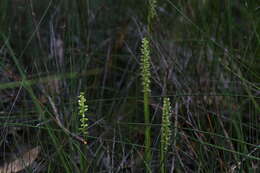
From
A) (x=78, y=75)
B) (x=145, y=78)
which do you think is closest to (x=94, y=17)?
(x=78, y=75)

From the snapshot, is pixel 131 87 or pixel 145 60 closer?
pixel 145 60

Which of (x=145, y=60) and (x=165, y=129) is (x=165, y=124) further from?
(x=145, y=60)

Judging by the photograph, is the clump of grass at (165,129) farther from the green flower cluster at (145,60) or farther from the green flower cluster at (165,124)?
the green flower cluster at (145,60)

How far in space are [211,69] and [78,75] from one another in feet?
2.11

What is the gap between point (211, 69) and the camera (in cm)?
206

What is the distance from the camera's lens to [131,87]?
2.12 metres

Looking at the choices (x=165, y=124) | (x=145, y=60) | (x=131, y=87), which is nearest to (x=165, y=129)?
(x=165, y=124)

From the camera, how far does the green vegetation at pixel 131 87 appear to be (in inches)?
59.0

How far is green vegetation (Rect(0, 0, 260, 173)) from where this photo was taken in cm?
150

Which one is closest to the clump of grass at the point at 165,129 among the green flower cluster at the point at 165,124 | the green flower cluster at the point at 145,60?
the green flower cluster at the point at 165,124

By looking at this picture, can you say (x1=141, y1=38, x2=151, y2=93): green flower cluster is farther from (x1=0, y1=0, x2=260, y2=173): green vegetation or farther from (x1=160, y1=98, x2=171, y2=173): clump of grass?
(x1=160, y1=98, x2=171, y2=173): clump of grass

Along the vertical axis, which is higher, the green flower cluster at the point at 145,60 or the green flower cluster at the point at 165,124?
the green flower cluster at the point at 145,60

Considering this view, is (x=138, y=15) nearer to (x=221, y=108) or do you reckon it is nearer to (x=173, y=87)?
(x=173, y=87)

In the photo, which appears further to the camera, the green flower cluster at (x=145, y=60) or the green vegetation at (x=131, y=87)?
the green vegetation at (x=131, y=87)
